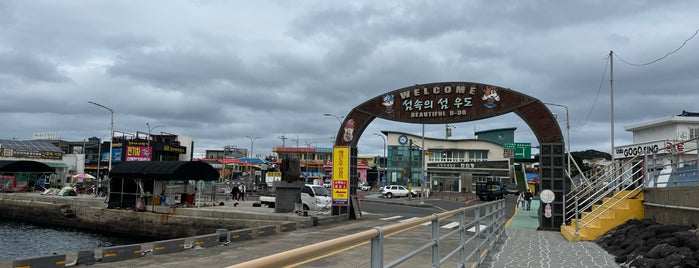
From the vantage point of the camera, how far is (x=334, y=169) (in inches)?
936

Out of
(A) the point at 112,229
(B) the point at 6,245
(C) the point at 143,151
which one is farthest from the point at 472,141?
(B) the point at 6,245

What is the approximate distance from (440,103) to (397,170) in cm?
6231

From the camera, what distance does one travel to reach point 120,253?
13.6 metres

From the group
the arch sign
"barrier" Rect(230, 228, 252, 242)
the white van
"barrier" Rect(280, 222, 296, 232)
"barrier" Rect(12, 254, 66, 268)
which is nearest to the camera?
"barrier" Rect(12, 254, 66, 268)

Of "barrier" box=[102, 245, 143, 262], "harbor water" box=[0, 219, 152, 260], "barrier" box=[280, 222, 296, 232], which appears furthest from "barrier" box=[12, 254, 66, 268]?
"harbor water" box=[0, 219, 152, 260]

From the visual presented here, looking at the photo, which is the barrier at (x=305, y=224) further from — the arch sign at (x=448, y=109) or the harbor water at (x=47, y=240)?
the harbor water at (x=47, y=240)

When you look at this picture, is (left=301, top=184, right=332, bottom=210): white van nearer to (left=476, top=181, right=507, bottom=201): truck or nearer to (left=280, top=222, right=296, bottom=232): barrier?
(left=280, top=222, right=296, bottom=232): barrier

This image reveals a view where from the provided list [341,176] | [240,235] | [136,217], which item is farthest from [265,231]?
[136,217]

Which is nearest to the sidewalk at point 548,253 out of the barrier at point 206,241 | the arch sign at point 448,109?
the arch sign at point 448,109

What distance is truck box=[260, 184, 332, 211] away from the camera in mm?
30625

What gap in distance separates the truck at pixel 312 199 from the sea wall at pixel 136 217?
2888 millimetres

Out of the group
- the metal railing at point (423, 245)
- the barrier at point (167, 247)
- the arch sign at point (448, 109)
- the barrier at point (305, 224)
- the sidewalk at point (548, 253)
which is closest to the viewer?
the metal railing at point (423, 245)

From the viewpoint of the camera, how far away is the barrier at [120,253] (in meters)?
13.3

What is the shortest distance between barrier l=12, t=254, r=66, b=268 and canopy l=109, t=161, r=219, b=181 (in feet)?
58.6
